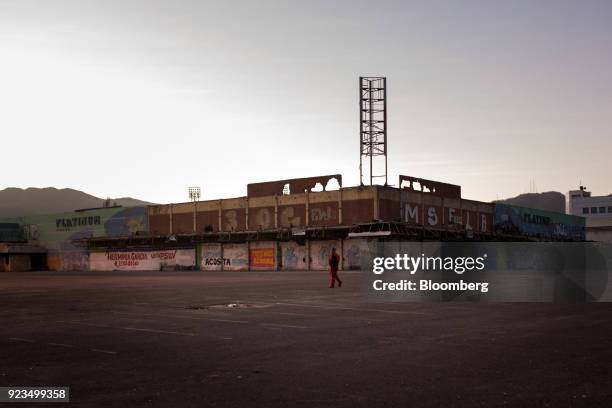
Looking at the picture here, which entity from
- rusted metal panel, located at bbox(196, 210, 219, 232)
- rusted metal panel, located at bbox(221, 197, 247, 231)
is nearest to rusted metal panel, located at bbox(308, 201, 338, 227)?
rusted metal panel, located at bbox(221, 197, 247, 231)

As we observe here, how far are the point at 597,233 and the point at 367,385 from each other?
129678 millimetres

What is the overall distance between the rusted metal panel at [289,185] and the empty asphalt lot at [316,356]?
48626 millimetres

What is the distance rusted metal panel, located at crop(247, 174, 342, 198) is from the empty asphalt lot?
48.6 metres

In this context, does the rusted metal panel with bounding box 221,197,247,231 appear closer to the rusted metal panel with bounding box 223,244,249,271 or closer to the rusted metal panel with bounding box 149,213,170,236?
the rusted metal panel with bounding box 223,244,249,271

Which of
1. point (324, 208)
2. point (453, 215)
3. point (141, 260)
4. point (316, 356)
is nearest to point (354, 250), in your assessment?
point (324, 208)

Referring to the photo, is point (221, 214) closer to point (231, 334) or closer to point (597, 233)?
point (231, 334)

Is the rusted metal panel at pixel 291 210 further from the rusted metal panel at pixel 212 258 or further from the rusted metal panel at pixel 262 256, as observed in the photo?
the rusted metal panel at pixel 212 258

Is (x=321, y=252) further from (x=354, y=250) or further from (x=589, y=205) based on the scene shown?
(x=589, y=205)

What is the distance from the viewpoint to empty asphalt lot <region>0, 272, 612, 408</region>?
7.78m

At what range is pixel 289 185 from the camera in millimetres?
69500

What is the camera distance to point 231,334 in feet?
44.2

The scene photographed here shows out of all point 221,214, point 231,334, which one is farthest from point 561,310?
point 221,214

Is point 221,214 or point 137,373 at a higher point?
point 221,214

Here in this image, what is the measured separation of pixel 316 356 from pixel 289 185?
5906 cm
